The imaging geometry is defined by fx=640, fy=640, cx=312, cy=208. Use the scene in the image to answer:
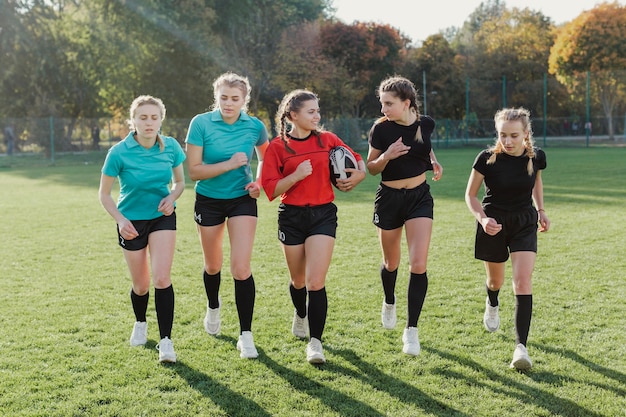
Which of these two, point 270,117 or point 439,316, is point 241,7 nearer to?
point 270,117

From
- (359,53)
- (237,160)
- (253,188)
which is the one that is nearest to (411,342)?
(253,188)

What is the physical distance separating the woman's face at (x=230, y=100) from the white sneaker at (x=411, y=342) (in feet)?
6.87

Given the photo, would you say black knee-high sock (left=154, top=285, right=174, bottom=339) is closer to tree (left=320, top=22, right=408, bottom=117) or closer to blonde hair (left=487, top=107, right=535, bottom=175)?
blonde hair (left=487, top=107, right=535, bottom=175)

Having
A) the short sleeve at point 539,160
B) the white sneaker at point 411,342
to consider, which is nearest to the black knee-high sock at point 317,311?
the white sneaker at point 411,342

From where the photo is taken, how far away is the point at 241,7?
119ft

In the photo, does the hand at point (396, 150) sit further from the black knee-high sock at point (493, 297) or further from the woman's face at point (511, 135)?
the black knee-high sock at point (493, 297)

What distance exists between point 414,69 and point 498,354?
43274 millimetres

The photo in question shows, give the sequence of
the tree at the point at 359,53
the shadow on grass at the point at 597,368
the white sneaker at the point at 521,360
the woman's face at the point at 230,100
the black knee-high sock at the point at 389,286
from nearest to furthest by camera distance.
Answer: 1. the shadow on grass at the point at 597,368
2. the white sneaker at the point at 521,360
3. the woman's face at the point at 230,100
4. the black knee-high sock at the point at 389,286
5. the tree at the point at 359,53

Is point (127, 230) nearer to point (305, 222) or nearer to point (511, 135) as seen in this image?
point (305, 222)

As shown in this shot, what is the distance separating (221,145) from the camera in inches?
192

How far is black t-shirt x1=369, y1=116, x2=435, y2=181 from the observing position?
16.6 ft

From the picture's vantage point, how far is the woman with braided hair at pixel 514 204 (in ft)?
14.8

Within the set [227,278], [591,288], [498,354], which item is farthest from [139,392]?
[591,288]

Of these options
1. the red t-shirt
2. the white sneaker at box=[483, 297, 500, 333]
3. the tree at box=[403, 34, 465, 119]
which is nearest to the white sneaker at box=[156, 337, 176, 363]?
the red t-shirt
